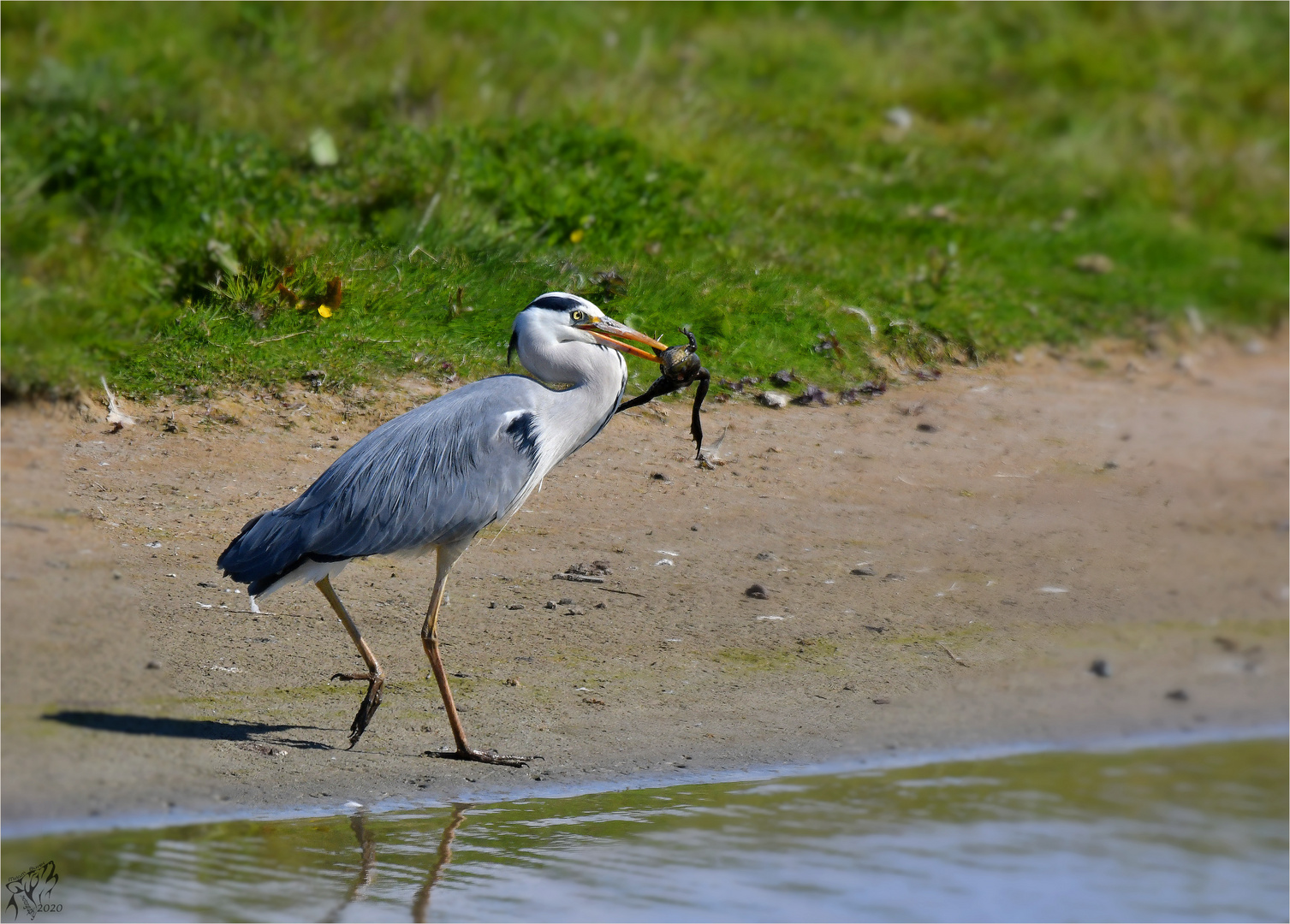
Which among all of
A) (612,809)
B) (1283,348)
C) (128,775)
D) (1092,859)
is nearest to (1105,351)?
(1283,348)

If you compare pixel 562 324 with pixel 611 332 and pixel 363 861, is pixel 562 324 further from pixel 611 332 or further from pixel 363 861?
pixel 363 861

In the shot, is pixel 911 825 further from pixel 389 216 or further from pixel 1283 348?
pixel 1283 348

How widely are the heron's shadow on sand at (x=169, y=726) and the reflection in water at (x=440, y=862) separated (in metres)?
0.47

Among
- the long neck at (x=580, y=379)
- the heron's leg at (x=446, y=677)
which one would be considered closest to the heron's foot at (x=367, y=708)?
the heron's leg at (x=446, y=677)

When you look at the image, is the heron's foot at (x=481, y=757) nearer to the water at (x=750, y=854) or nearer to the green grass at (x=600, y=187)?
the water at (x=750, y=854)

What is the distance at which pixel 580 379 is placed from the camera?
17.4ft

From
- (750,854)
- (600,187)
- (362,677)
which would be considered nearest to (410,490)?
(362,677)

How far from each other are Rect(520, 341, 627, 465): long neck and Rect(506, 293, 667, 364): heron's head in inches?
1.1

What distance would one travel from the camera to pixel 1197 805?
5148 mm

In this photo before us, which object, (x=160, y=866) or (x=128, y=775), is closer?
(x=160, y=866)

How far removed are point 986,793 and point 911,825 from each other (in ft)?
1.29

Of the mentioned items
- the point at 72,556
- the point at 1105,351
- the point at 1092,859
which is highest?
the point at 1105,351

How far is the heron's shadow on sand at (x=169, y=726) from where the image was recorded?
454cm

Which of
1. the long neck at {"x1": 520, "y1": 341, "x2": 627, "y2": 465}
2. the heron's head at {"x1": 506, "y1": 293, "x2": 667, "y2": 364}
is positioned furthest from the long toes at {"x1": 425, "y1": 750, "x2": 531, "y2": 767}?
the heron's head at {"x1": 506, "y1": 293, "x2": 667, "y2": 364}
